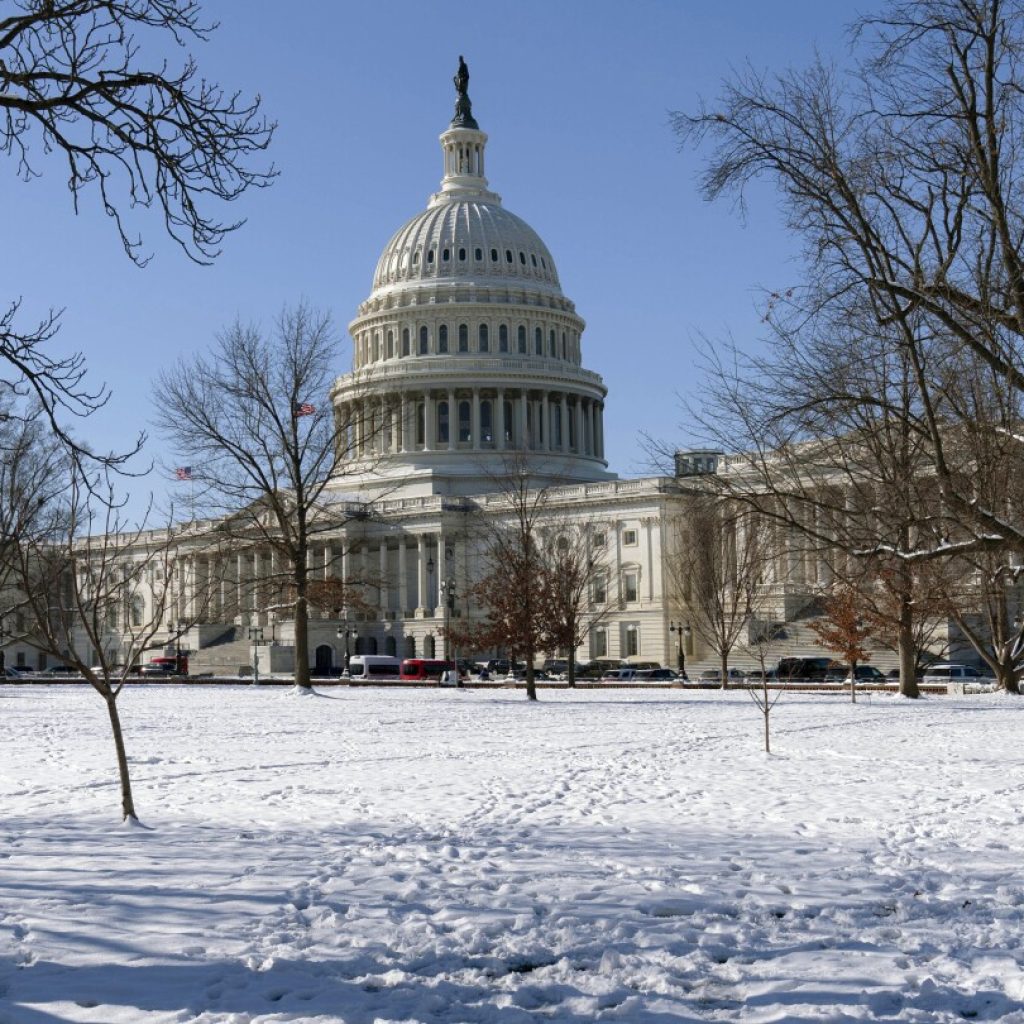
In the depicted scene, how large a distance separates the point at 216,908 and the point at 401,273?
416ft

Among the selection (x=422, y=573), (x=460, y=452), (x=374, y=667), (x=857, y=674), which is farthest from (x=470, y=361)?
(x=857, y=674)

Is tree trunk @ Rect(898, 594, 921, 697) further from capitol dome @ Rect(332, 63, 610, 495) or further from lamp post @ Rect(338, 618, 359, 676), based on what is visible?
capitol dome @ Rect(332, 63, 610, 495)

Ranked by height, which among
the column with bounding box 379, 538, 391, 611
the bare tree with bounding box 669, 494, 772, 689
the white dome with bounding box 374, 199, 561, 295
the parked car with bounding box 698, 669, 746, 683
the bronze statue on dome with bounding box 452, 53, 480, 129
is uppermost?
the bronze statue on dome with bounding box 452, 53, 480, 129

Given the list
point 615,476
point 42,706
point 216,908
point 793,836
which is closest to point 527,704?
point 42,706

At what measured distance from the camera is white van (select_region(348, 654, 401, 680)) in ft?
294

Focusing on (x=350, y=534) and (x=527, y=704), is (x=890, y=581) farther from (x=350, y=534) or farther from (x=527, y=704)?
(x=350, y=534)

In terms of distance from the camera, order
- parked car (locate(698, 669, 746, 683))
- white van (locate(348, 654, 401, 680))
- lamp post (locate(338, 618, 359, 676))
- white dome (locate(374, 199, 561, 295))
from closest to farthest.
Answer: parked car (locate(698, 669, 746, 683)) < white van (locate(348, 654, 401, 680)) < lamp post (locate(338, 618, 359, 676)) < white dome (locate(374, 199, 561, 295))

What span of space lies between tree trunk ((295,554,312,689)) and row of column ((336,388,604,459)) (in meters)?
76.0

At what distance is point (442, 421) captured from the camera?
127062mm

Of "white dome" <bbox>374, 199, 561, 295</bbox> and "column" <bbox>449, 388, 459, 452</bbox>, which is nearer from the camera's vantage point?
"column" <bbox>449, 388, 459, 452</bbox>

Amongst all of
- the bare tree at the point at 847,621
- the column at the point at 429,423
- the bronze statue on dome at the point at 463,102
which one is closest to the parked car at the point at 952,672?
the bare tree at the point at 847,621

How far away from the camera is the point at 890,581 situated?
36594 mm

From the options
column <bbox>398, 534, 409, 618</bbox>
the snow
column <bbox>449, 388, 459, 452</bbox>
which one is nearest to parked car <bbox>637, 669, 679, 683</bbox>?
column <bbox>398, 534, 409, 618</bbox>

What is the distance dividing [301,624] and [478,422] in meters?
80.0
